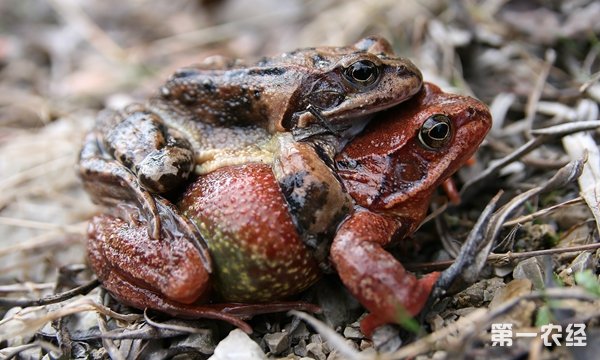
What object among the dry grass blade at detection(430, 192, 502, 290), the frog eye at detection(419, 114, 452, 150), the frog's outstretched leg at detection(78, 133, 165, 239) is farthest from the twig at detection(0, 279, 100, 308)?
the frog eye at detection(419, 114, 452, 150)

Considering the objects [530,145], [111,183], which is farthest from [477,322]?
[111,183]

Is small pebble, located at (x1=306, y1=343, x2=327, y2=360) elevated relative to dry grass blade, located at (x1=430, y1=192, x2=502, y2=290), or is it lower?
lower

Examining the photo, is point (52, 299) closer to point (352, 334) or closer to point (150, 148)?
point (150, 148)

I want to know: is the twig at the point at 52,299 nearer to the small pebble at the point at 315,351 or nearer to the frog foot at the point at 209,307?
the frog foot at the point at 209,307

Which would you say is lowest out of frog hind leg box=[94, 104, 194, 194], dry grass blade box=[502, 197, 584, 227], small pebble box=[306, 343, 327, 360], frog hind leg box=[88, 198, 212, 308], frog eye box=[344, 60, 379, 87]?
small pebble box=[306, 343, 327, 360]

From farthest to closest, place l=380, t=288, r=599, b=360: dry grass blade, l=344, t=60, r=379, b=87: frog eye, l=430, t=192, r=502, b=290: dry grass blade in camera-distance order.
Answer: l=344, t=60, r=379, b=87: frog eye
l=430, t=192, r=502, b=290: dry grass blade
l=380, t=288, r=599, b=360: dry grass blade

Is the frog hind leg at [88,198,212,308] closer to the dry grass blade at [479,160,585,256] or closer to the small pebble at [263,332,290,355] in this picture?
the small pebble at [263,332,290,355]
